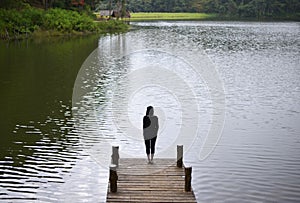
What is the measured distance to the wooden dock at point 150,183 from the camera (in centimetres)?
1160

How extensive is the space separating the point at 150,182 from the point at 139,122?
9.65 meters

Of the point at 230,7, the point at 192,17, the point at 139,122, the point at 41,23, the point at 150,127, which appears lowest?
the point at 139,122

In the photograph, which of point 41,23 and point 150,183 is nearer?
point 150,183

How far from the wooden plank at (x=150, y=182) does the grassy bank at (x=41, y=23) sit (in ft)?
164

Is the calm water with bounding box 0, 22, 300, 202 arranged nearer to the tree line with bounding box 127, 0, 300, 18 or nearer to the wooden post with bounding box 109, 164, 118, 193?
the wooden post with bounding box 109, 164, 118, 193

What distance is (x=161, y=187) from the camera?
12.2 meters

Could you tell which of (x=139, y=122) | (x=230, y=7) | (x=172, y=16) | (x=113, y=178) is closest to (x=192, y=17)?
(x=172, y=16)

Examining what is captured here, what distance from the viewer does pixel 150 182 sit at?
41.2ft

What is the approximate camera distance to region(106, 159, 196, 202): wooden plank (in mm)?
11594

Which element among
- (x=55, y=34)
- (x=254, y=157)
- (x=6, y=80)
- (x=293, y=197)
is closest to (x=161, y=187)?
(x=293, y=197)

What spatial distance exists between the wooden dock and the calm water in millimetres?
1002

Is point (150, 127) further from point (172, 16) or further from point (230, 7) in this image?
point (230, 7)

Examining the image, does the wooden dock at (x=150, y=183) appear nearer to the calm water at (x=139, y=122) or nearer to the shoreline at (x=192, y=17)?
the calm water at (x=139, y=122)

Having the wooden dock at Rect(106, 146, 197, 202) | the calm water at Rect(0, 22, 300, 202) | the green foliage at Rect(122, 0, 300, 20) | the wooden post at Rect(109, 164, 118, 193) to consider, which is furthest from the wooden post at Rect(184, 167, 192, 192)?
the green foliage at Rect(122, 0, 300, 20)
